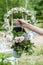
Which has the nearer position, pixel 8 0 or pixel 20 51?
pixel 20 51

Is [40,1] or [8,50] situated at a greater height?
[8,50]

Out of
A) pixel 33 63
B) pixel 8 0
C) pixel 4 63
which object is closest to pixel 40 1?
pixel 8 0

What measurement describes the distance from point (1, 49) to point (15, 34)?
0.23 meters

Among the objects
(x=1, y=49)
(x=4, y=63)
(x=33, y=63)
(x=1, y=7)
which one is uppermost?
(x=4, y=63)

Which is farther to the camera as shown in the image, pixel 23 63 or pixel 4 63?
pixel 23 63

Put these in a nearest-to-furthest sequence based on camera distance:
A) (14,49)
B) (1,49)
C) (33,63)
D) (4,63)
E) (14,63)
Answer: (4,63), (14,63), (14,49), (1,49), (33,63)

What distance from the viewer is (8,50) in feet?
5.41

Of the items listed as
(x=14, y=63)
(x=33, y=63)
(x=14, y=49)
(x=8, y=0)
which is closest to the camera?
(x=14, y=63)

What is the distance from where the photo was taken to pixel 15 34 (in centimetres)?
166

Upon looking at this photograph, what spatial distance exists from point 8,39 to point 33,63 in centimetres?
54

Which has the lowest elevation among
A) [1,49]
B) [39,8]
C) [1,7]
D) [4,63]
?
[39,8]

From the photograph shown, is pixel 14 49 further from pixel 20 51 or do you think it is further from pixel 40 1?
pixel 40 1

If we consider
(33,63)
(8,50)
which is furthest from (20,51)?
(33,63)

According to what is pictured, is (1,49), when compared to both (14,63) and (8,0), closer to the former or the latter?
(14,63)
